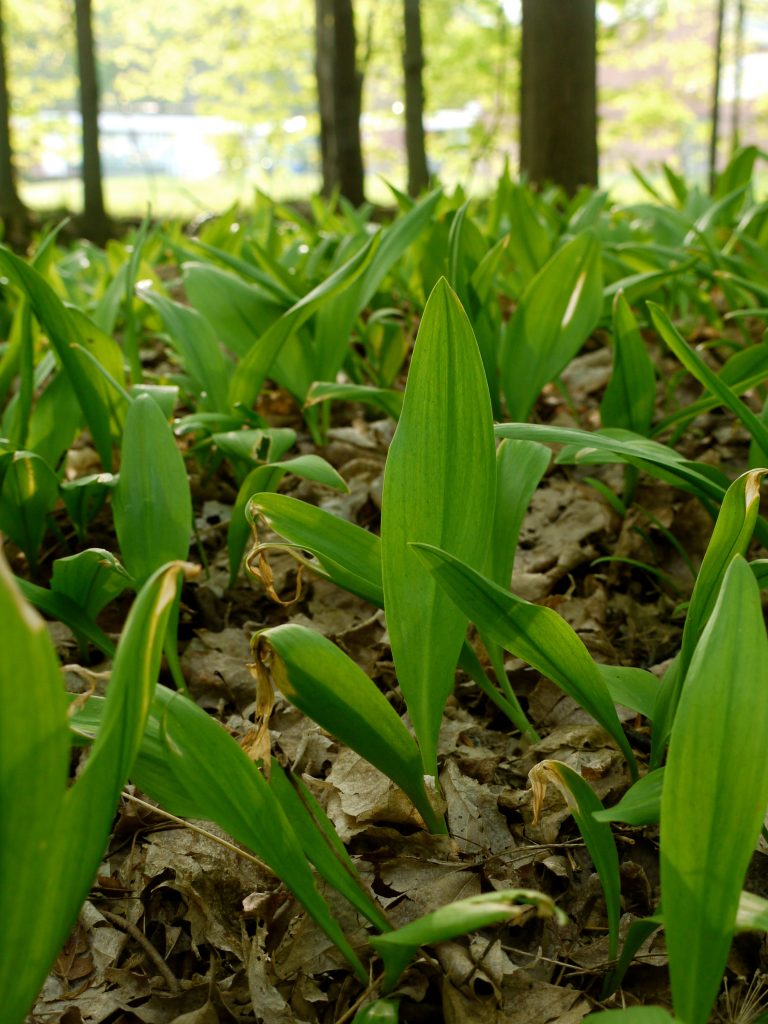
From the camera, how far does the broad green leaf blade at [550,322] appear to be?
1.52 meters

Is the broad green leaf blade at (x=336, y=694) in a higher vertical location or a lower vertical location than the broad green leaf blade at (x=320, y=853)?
higher

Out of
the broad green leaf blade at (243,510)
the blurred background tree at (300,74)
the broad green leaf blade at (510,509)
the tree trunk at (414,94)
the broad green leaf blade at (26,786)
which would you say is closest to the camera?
the broad green leaf blade at (26,786)

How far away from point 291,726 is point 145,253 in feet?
6.27

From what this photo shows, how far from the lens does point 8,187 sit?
350 inches

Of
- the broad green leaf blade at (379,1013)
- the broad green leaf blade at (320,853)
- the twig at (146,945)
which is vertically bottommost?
the twig at (146,945)

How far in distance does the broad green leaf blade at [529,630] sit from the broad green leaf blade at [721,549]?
7 cm

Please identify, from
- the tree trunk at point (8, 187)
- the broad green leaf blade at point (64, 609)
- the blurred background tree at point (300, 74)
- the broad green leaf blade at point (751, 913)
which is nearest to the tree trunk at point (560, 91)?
the broad green leaf blade at point (64, 609)

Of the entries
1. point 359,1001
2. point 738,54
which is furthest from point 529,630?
point 738,54

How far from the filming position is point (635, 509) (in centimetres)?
159

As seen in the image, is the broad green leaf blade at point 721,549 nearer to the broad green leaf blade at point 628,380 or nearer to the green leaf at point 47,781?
the green leaf at point 47,781

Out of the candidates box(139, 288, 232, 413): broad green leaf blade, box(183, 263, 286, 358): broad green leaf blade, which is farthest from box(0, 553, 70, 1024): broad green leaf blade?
box(183, 263, 286, 358): broad green leaf blade

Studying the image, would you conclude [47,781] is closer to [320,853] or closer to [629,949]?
[320,853]

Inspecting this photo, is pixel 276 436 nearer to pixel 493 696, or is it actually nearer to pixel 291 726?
pixel 291 726

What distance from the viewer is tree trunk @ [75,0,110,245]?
28.6 ft
